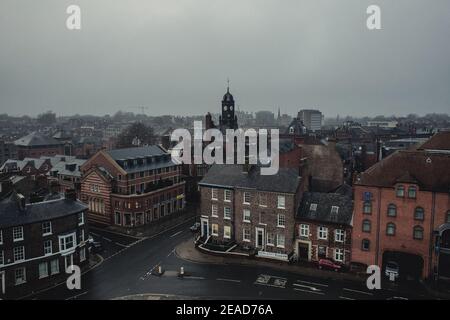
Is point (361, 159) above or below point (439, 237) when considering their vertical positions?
above

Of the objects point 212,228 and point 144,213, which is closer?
point 212,228

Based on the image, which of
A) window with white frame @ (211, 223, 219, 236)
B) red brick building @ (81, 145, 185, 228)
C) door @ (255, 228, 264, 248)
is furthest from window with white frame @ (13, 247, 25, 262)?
door @ (255, 228, 264, 248)

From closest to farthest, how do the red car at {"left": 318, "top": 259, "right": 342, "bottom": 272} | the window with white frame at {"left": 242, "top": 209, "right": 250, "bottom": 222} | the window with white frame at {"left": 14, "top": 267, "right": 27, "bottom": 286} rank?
the window with white frame at {"left": 14, "top": 267, "right": 27, "bottom": 286}
the red car at {"left": 318, "top": 259, "right": 342, "bottom": 272}
the window with white frame at {"left": 242, "top": 209, "right": 250, "bottom": 222}

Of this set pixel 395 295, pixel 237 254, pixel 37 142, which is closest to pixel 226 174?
pixel 237 254

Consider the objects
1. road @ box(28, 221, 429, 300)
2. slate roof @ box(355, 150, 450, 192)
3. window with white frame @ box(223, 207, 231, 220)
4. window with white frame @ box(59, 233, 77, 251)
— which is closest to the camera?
road @ box(28, 221, 429, 300)

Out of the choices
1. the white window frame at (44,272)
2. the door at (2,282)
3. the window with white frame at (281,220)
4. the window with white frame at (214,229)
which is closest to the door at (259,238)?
the window with white frame at (281,220)

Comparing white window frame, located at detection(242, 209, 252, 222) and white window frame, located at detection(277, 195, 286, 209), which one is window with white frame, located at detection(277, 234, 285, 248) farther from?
white window frame, located at detection(242, 209, 252, 222)
